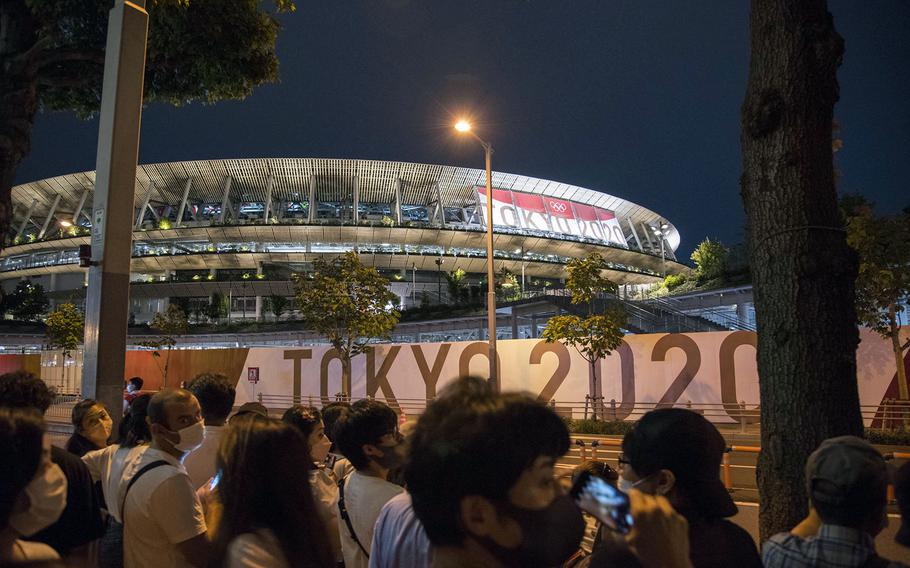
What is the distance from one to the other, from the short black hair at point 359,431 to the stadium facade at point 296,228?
5289 centimetres

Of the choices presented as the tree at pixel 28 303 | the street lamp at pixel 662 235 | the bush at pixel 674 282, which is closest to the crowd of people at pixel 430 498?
the bush at pixel 674 282

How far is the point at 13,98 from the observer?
8.30 m

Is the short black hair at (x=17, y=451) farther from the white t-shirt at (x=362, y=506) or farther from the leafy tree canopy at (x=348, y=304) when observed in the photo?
the leafy tree canopy at (x=348, y=304)

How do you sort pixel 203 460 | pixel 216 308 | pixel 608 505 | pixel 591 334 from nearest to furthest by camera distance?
1. pixel 608 505
2. pixel 203 460
3. pixel 591 334
4. pixel 216 308

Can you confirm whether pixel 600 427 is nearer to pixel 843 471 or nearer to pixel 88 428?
pixel 88 428

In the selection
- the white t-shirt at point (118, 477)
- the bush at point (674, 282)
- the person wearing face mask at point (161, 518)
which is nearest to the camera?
the person wearing face mask at point (161, 518)

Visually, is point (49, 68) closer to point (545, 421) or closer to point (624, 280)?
point (545, 421)

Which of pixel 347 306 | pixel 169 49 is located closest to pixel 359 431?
pixel 169 49

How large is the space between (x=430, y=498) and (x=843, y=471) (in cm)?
138

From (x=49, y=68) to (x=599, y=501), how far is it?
11686mm

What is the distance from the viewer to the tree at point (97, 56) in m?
8.39

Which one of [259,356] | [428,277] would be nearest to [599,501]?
[259,356]

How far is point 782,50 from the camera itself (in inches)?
142

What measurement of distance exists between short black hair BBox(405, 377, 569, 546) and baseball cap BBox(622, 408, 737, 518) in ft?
1.71
